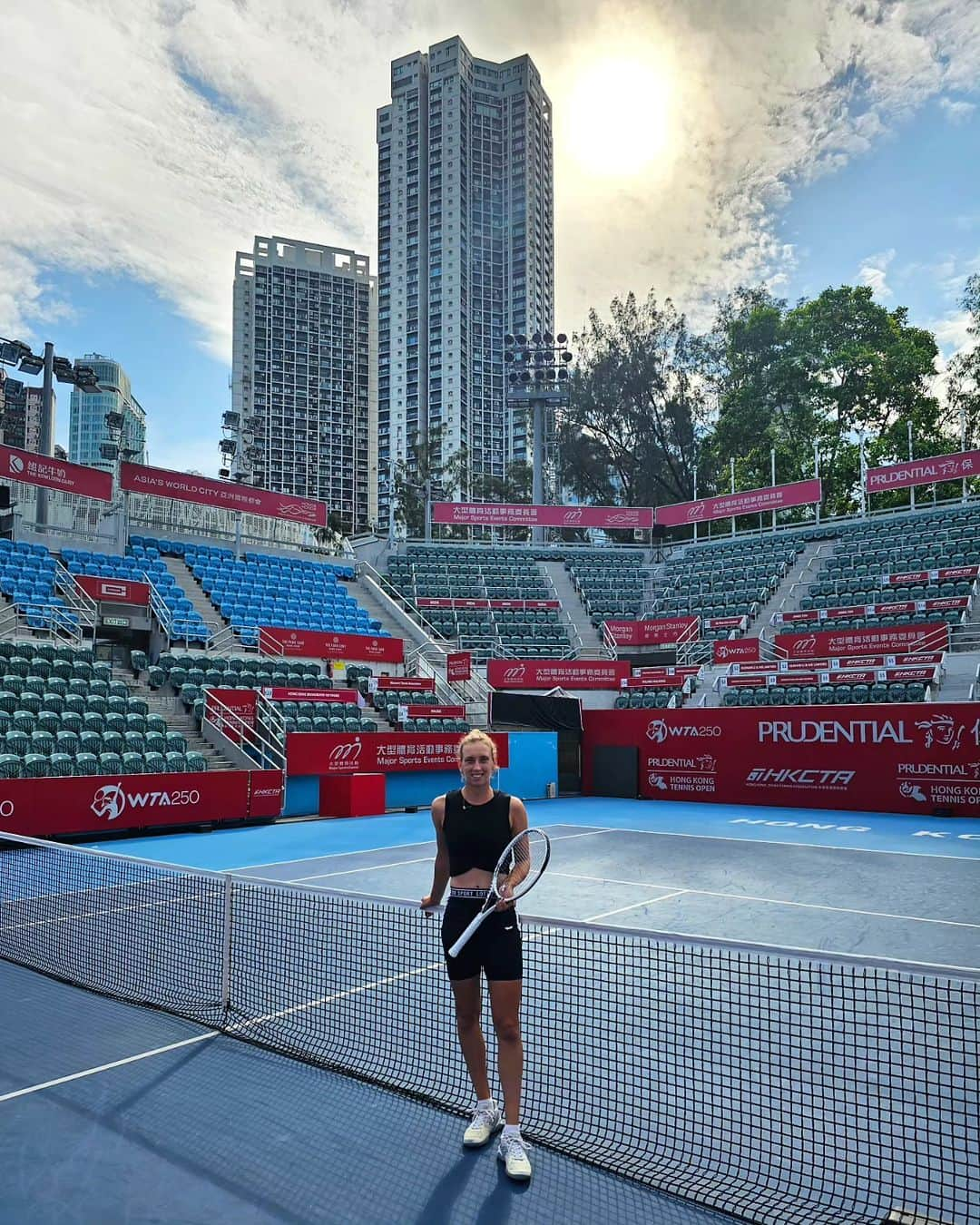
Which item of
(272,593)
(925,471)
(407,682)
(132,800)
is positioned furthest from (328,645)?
(925,471)

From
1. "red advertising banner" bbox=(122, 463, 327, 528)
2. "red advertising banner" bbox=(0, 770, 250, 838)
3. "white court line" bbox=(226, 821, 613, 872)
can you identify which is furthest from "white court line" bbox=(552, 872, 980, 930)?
"red advertising banner" bbox=(122, 463, 327, 528)

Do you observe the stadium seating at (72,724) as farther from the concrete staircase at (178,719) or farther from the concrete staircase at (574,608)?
the concrete staircase at (574,608)

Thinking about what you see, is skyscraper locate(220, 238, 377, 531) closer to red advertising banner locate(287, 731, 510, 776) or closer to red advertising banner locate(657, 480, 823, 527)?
red advertising banner locate(657, 480, 823, 527)

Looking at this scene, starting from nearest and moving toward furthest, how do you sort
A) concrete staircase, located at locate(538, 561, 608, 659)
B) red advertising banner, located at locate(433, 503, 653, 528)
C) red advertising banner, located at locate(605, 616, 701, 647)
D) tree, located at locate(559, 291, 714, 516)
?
red advertising banner, located at locate(605, 616, 701, 647)
concrete staircase, located at locate(538, 561, 608, 659)
red advertising banner, located at locate(433, 503, 653, 528)
tree, located at locate(559, 291, 714, 516)

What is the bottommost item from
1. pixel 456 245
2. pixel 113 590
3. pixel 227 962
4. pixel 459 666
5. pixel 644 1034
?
pixel 644 1034

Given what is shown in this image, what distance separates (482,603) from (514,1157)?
3165 centimetres

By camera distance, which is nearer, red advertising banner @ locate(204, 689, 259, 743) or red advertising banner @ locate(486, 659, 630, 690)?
red advertising banner @ locate(204, 689, 259, 743)

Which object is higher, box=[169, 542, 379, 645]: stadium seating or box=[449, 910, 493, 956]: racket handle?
box=[169, 542, 379, 645]: stadium seating

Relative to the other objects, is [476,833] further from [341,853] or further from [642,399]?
[642,399]

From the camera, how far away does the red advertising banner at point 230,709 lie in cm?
1908

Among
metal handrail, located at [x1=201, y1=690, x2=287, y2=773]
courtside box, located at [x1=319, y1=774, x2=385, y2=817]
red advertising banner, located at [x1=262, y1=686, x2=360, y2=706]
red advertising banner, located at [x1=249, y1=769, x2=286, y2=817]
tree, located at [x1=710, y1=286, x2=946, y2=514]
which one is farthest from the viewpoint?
tree, located at [x1=710, y1=286, x2=946, y2=514]

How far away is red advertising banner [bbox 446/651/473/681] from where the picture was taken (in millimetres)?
25625

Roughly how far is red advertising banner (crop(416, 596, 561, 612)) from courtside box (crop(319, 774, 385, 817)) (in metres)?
15.4

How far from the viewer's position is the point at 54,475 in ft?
82.6
